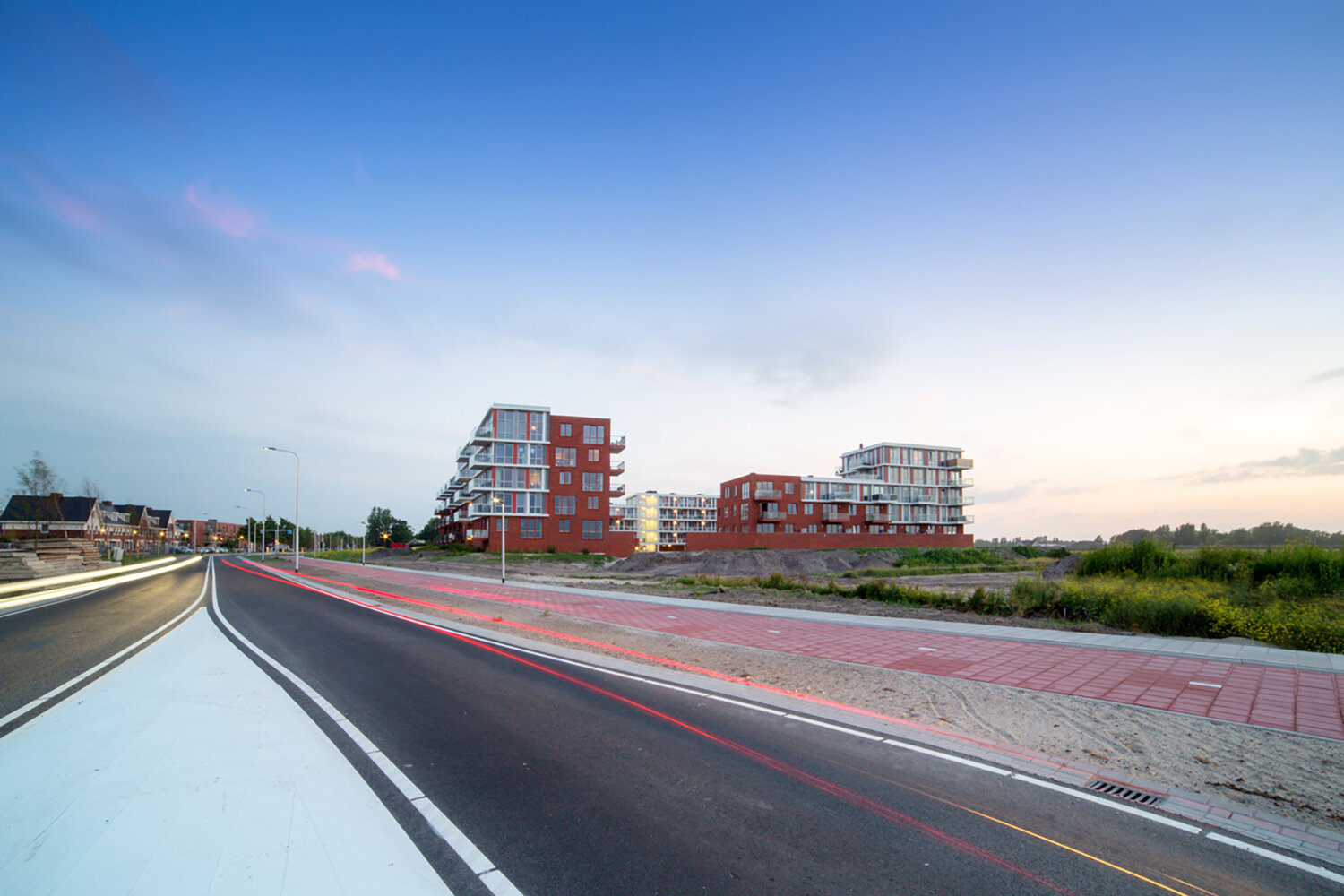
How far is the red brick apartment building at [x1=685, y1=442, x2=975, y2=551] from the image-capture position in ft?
268

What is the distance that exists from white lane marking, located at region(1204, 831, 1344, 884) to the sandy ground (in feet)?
2.75

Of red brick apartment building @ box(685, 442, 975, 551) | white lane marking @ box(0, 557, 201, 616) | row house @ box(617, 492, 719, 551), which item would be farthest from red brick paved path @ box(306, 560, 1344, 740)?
row house @ box(617, 492, 719, 551)

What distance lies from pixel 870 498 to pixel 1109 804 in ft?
281

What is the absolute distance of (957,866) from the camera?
373 centimetres

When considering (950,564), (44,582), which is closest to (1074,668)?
(44,582)

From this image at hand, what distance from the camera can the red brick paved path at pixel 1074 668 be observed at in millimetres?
6828

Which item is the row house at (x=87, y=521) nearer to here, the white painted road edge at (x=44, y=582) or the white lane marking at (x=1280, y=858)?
the white painted road edge at (x=44, y=582)

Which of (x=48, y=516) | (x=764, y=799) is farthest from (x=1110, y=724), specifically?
(x=48, y=516)

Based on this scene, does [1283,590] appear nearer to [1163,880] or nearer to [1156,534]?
[1156,534]

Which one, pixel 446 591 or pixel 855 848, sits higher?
pixel 855 848

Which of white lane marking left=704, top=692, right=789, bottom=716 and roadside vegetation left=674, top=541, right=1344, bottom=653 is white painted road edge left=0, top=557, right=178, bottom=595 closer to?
white lane marking left=704, top=692, right=789, bottom=716

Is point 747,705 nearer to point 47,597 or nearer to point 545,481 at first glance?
point 47,597

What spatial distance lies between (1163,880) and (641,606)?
1523 cm

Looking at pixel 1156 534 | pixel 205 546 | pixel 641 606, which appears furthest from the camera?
pixel 205 546
